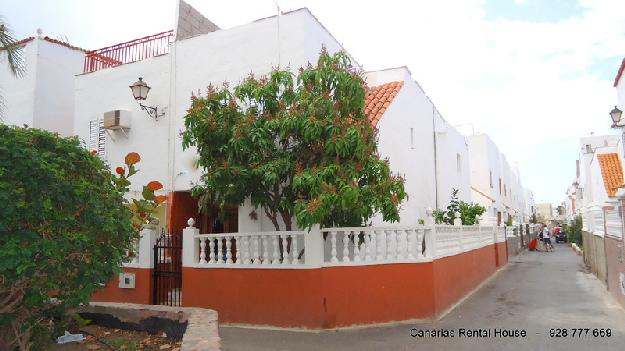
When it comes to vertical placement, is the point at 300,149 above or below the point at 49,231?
above

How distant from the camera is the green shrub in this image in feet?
13.1

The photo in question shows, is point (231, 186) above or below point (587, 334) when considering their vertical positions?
above

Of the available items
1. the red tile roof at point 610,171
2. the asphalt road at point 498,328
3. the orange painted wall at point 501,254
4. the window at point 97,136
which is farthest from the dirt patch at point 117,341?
the orange painted wall at point 501,254

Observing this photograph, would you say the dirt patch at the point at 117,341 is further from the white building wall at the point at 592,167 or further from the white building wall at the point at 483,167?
the white building wall at the point at 483,167

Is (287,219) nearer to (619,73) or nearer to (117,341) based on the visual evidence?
(117,341)

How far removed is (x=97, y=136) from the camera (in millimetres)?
11492

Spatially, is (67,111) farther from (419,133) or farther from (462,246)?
(462,246)

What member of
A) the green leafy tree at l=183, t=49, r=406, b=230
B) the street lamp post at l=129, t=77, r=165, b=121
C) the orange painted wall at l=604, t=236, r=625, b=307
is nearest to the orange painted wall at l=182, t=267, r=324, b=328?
the green leafy tree at l=183, t=49, r=406, b=230

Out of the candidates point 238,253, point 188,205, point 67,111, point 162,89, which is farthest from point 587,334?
point 67,111

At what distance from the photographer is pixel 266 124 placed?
7.16 meters

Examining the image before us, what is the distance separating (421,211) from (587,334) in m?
5.57

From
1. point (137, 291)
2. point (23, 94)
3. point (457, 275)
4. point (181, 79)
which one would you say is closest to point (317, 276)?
point (137, 291)

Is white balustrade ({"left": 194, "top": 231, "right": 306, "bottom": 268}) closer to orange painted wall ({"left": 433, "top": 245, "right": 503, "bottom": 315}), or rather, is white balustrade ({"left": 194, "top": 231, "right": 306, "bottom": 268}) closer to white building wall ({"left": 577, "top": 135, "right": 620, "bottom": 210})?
orange painted wall ({"left": 433, "top": 245, "right": 503, "bottom": 315})

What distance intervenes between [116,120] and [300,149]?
220 inches
